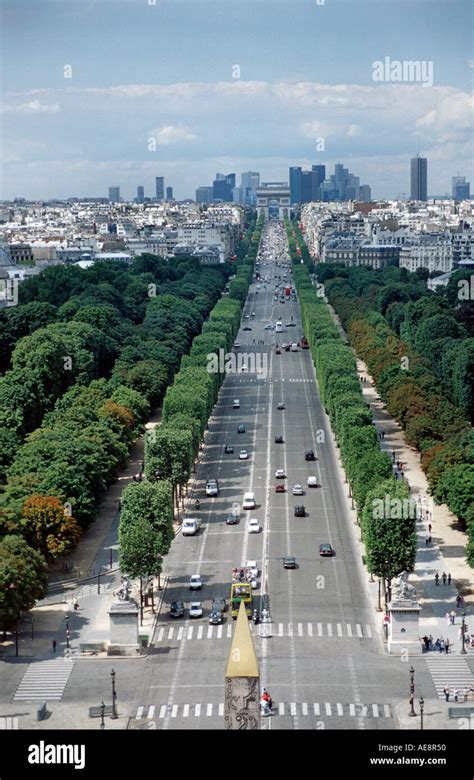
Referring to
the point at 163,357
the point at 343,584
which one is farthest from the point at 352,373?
the point at 343,584

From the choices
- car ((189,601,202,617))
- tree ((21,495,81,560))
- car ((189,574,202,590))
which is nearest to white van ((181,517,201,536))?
tree ((21,495,81,560))

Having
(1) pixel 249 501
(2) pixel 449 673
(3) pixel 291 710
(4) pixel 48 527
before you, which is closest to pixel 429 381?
(1) pixel 249 501

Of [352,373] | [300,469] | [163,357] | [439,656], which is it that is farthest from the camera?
[163,357]

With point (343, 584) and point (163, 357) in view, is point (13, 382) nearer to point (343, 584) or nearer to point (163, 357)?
point (163, 357)

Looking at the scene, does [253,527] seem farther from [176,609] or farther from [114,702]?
[114,702]

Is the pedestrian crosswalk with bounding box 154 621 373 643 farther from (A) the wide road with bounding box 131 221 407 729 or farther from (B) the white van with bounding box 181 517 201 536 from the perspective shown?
(B) the white van with bounding box 181 517 201 536

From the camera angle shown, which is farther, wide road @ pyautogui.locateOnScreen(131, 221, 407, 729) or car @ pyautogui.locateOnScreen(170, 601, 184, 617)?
car @ pyautogui.locateOnScreen(170, 601, 184, 617)
